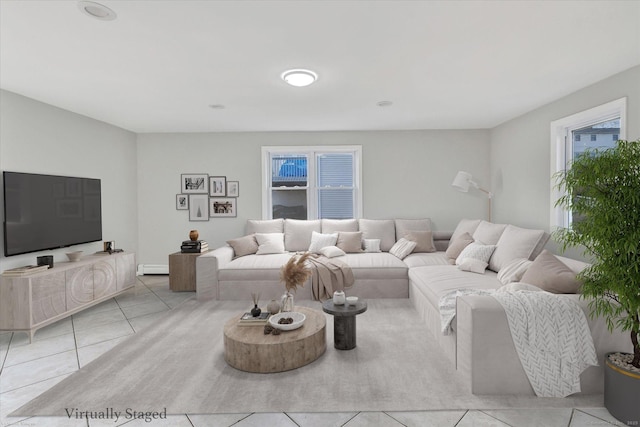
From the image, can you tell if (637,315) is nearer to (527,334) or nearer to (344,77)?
(527,334)

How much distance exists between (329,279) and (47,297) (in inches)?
117

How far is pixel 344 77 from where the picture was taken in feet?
10.3

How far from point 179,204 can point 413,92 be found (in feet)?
13.9

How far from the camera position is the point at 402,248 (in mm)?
4738

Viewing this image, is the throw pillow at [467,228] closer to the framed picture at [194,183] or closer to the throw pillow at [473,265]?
the throw pillow at [473,265]

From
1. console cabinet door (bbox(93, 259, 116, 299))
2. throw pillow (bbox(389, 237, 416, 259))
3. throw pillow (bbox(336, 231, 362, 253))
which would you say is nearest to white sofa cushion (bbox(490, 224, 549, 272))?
throw pillow (bbox(389, 237, 416, 259))

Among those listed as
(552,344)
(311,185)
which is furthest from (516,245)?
(311,185)

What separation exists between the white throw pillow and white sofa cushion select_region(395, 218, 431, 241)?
2.04 meters

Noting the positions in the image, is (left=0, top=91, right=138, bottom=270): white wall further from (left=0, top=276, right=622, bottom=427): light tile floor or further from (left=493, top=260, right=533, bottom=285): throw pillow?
(left=493, top=260, right=533, bottom=285): throw pillow

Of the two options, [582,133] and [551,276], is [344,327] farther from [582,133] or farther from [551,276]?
[582,133]

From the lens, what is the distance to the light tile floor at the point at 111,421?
6.35ft

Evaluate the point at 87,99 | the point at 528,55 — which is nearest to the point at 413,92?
the point at 528,55

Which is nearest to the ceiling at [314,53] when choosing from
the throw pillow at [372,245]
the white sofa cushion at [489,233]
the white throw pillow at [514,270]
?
the white sofa cushion at [489,233]

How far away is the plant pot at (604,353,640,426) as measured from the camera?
186 cm
